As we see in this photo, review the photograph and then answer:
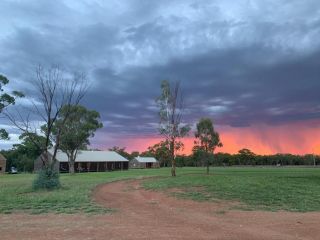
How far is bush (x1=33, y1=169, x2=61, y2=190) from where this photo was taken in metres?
25.9

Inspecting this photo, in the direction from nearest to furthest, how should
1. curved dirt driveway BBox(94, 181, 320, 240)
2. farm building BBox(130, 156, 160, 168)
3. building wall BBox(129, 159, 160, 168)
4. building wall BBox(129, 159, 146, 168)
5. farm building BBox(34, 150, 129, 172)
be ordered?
1. curved dirt driveway BBox(94, 181, 320, 240)
2. farm building BBox(34, 150, 129, 172)
3. building wall BBox(129, 159, 146, 168)
4. building wall BBox(129, 159, 160, 168)
5. farm building BBox(130, 156, 160, 168)

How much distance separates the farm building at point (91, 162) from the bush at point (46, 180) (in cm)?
6215

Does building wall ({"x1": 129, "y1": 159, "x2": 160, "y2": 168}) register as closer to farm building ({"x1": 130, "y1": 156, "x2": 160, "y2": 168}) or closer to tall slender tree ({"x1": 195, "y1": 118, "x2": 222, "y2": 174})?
farm building ({"x1": 130, "y1": 156, "x2": 160, "y2": 168})

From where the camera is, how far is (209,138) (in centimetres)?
5750

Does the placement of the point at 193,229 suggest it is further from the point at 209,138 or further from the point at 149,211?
the point at 209,138

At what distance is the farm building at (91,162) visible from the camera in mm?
90750

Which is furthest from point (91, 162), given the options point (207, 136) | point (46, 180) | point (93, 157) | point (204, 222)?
point (204, 222)

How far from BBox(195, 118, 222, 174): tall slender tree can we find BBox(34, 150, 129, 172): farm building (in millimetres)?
38587

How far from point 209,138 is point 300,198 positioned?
120 ft

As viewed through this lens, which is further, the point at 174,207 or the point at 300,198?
the point at 300,198

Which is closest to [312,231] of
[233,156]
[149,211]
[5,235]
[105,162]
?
[149,211]

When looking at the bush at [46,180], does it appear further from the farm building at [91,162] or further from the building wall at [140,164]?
the building wall at [140,164]

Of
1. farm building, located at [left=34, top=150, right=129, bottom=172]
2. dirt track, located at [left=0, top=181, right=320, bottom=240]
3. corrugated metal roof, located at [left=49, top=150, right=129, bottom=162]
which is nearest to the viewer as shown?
dirt track, located at [left=0, top=181, right=320, bottom=240]

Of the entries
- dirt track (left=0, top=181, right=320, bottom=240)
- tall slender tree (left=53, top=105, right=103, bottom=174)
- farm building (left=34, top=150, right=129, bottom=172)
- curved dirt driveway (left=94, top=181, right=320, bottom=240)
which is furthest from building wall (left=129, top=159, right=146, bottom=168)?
dirt track (left=0, top=181, right=320, bottom=240)
